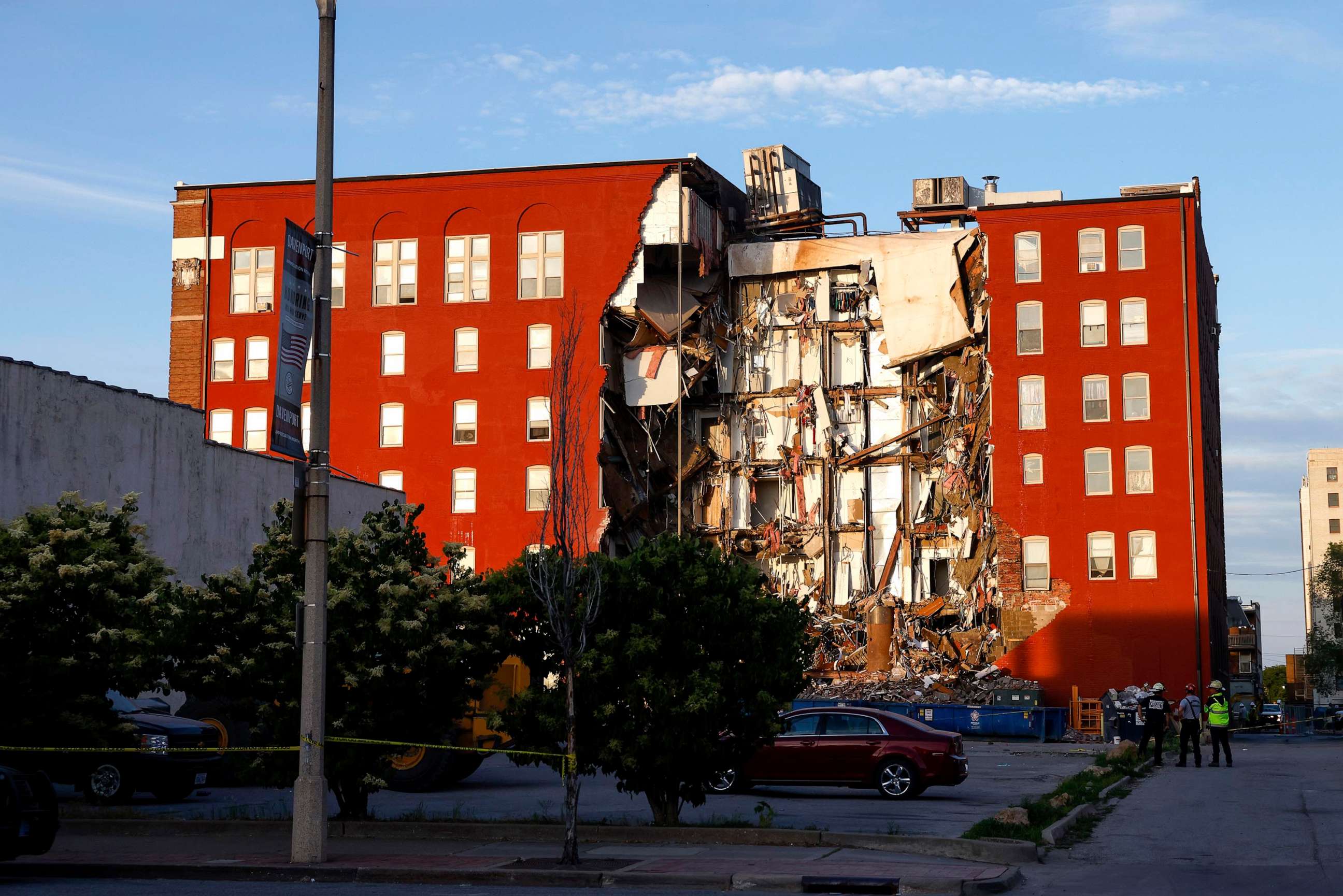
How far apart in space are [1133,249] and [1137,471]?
27.6 feet

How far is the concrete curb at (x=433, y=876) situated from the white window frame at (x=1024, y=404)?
1677 inches

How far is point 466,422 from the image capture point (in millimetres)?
59312

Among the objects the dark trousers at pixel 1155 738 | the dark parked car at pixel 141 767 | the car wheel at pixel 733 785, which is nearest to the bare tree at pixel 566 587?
the dark parked car at pixel 141 767

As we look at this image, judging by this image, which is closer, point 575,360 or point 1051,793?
point 1051,793

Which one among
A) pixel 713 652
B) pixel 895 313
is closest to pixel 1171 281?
pixel 895 313

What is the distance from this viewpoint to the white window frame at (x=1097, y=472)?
183 ft

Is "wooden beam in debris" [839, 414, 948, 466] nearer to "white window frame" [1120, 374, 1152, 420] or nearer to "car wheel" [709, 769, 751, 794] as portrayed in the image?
"white window frame" [1120, 374, 1152, 420]

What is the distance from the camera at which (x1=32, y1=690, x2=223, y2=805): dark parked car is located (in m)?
21.3

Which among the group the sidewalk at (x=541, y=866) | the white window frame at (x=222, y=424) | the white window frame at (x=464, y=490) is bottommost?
the sidewalk at (x=541, y=866)

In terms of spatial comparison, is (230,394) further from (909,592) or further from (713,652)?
(713,652)

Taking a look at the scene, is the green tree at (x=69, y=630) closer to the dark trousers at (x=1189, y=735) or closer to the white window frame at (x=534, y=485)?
the dark trousers at (x=1189, y=735)

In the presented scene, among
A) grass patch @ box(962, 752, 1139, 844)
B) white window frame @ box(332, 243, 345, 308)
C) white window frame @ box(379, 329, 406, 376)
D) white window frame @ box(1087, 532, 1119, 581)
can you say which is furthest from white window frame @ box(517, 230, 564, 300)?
grass patch @ box(962, 752, 1139, 844)

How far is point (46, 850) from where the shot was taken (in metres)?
14.8

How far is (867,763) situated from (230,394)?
43.5 m
